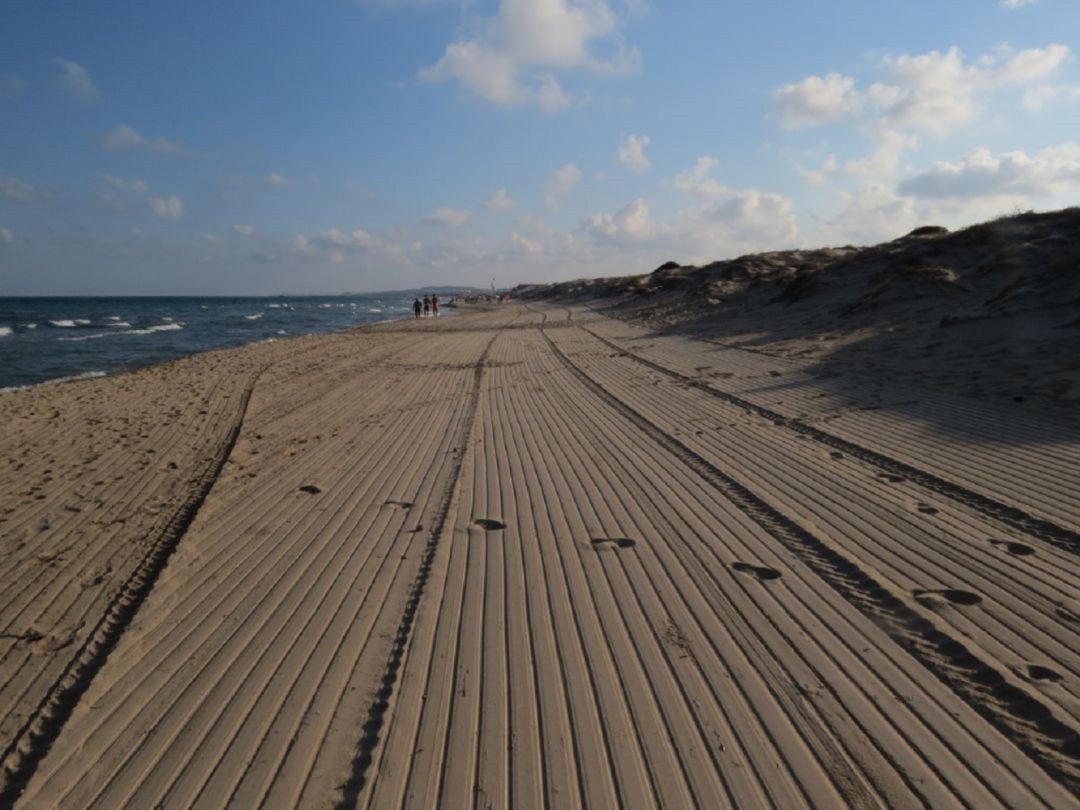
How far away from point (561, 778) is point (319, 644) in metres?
1.88

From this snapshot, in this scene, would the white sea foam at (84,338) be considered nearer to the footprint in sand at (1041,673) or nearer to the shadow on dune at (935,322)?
the shadow on dune at (935,322)

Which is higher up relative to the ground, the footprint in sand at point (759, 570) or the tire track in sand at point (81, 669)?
the footprint in sand at point (759, 570)

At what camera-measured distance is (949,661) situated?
342 cm

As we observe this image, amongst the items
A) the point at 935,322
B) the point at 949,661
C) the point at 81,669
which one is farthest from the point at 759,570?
the point at 935,322

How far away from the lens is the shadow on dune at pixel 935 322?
9.21 metres

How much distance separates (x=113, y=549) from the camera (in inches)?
217

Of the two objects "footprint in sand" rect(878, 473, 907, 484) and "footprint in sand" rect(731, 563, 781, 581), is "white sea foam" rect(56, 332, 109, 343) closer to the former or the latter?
"footprint in sand" rect(731, 563, 781, 581)

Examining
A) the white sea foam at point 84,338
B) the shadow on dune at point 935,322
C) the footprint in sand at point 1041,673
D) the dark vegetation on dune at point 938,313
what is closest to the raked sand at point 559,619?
the footprint in sand at point 1041,673

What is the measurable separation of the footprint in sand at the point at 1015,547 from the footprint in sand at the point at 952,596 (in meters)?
0.91

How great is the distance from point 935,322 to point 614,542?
45.6ft

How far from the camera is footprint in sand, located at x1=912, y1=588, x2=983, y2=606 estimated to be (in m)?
3.98

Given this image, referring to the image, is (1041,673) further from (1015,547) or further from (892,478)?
(892,478)

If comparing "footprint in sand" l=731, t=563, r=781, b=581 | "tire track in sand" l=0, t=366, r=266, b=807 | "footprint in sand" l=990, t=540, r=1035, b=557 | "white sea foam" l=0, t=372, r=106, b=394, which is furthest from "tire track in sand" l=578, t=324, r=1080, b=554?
"white sea foam" l=0, t=372, r=106, b=394

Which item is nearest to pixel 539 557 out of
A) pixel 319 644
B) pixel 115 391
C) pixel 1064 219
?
pixel 319 644
